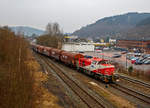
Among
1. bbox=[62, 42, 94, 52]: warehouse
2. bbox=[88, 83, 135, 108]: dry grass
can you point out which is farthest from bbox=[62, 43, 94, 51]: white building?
bbox=[88, 83, 135, 108]: dry grass

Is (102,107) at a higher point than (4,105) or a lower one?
lower

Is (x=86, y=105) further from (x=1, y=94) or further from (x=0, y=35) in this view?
(x=0, y=35)

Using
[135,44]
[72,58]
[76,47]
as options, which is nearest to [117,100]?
[72,58]

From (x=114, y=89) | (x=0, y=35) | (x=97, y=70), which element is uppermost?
(x=0, y=35)

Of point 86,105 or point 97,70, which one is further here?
point 97,70

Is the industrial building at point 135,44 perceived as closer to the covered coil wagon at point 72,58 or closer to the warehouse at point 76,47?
the warehouse at point 76,47

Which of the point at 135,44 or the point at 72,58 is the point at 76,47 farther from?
the point at 135,44

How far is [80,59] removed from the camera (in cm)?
2342

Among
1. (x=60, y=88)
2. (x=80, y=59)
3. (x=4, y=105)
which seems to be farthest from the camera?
(x=80, y=59)

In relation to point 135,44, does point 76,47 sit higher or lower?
lower

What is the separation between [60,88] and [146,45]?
92.0 meters

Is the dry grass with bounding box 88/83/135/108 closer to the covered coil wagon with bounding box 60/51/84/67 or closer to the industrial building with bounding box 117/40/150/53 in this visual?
the covered coil wagon with bounding box 60/51/84/67

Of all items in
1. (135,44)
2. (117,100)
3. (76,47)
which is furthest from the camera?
(135,44)

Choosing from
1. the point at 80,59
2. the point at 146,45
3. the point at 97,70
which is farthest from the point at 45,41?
the point at 146,45
